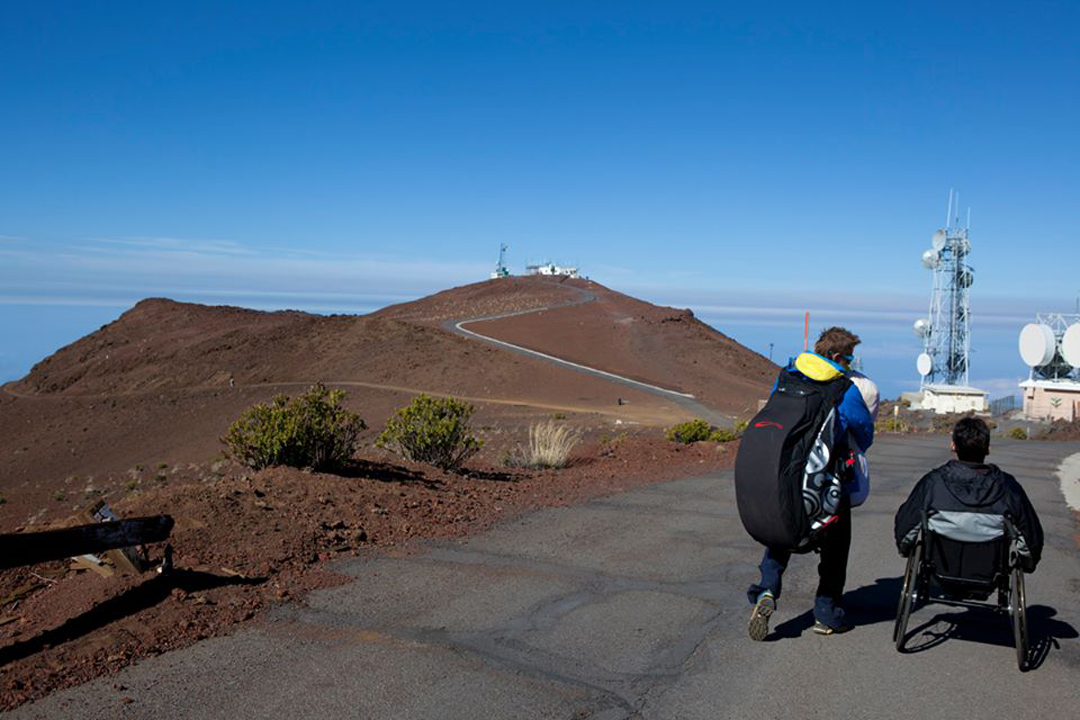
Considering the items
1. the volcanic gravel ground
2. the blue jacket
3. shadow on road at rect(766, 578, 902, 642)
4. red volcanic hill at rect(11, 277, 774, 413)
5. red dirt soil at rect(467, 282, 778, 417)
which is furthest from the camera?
red dirt soil at rect(467, 282, 778, 417)

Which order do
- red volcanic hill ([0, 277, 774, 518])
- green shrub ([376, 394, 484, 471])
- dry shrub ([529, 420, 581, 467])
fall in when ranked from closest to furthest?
green shrub ([376, 394, 484, 471]) < dry shrub ([529, 420, 581, 467]) < red volcanic hill ([0, 277, 774, 518])

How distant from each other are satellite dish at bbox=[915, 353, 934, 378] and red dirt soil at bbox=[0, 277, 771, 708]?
959 cm

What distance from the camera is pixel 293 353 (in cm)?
5431

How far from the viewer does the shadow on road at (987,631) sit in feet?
18.7

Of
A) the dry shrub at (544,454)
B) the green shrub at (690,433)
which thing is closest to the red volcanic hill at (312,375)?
the green shrub at (690,433)

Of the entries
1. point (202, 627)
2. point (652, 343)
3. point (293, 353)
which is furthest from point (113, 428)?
point (202, 627)

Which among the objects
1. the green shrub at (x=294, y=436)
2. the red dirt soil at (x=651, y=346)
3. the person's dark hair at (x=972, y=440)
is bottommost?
the green shrub at (x=294, y=436)

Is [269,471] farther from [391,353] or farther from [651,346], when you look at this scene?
[651,346]

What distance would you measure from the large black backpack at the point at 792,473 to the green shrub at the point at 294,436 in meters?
6.79

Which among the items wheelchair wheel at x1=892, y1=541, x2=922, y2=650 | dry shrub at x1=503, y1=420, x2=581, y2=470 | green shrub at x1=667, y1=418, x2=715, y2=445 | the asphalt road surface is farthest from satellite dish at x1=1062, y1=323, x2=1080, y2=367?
wheelchair wheel at x1=892, y1=541, x2=922, y2=650

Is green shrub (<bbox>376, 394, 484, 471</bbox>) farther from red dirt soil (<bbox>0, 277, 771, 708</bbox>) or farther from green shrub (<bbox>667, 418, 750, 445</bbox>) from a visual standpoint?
green shrub (<bbox>667, 418, 750, 445</bbox>)

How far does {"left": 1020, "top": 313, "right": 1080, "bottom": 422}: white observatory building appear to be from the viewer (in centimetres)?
4753

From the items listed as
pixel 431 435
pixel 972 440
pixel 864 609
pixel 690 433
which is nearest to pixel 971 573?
pixel 972 440

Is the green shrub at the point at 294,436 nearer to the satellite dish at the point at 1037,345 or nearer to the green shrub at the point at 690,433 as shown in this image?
the green shrub at the point at 690,433
